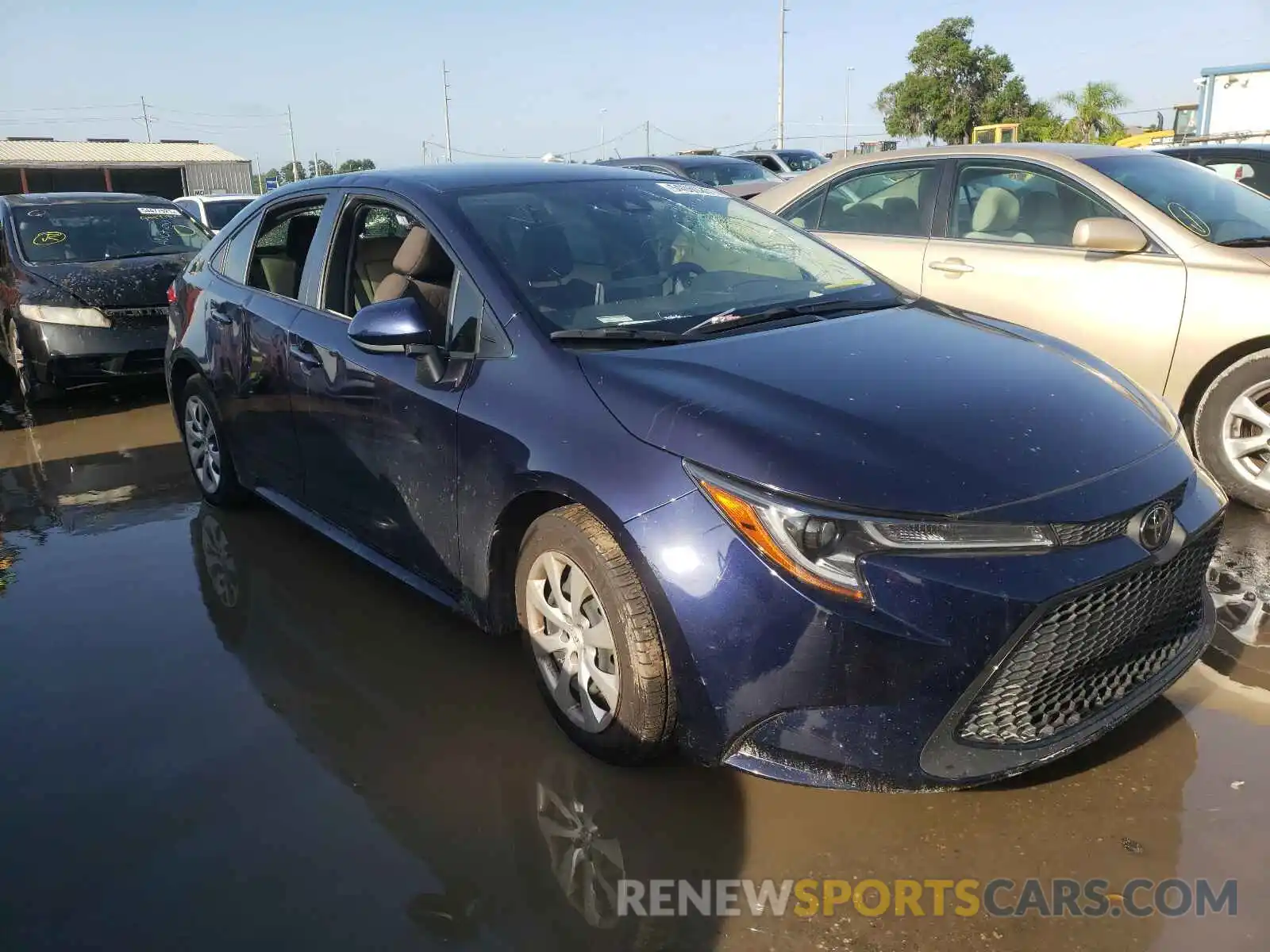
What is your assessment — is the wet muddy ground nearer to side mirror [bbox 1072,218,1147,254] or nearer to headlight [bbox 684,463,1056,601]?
headlight [bbox 684,463,1056,601]

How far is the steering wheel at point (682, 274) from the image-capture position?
3344 mm

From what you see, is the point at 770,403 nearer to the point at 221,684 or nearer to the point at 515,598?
the point at 515,598

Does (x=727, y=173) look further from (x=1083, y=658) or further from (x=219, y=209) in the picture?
(x=1083, y=658)

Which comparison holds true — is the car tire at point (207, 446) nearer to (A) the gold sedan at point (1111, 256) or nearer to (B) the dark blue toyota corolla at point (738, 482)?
(B) the dark blue toyota corolla at point (738, 482)

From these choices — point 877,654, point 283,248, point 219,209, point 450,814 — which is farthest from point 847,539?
point 219,209

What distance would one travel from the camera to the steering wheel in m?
3.34

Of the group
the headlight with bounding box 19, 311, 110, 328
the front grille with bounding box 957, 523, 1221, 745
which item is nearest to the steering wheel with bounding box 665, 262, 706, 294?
the front grille with bounding box 957, 523, 1221, 745

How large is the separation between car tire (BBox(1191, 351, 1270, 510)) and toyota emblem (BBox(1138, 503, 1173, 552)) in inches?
95.3

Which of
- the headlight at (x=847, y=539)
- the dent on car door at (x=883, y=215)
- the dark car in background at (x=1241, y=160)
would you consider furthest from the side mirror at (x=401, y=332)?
the dark car in background at (x=1241, y=160)

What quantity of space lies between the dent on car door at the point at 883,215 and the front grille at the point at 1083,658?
321 centimetres

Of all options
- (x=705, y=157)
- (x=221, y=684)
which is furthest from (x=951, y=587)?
(x=705, y=157)

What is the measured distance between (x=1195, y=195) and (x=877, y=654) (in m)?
4.08

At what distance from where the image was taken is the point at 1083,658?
2.38 metres

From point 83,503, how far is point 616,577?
420cm
